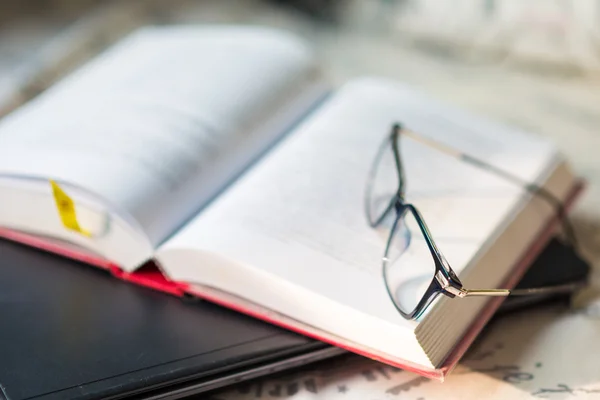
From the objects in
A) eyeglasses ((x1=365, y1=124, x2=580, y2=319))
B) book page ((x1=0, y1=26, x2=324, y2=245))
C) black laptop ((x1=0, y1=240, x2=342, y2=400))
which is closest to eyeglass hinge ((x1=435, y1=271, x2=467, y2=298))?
eyeglasses ((x1=365, y1=124, x2=580, y2=319))

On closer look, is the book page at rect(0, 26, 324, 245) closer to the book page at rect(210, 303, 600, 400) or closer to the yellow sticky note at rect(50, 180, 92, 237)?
the yellow sticky note at rect(50, 180, 92, 237)

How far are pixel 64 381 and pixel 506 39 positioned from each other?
0.69 meters

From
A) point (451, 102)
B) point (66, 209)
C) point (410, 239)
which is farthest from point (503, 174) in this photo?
point (66, 209)

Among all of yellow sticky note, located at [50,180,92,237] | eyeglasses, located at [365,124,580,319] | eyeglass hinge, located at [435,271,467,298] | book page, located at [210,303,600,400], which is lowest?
book page, located at [210,303,600,400]

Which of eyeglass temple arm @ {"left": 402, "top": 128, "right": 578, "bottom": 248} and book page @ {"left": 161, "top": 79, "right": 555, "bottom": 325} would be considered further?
eyeglass temple arm @ {"left": 402, "top": 128, "right": 578, "bottom": 248}

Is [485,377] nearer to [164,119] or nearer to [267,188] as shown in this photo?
[267,188]

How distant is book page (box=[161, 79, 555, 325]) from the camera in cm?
58

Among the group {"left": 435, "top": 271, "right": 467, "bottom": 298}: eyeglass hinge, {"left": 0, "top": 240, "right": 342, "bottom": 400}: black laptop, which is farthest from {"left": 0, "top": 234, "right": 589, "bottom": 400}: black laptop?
{"left": 435, "top": 271, "right": 467, "bottom": 298}: eyeglass hinge

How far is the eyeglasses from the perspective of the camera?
0.54 meters

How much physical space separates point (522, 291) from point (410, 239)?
9 cm

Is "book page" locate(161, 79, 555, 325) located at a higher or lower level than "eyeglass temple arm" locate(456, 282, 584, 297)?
higher

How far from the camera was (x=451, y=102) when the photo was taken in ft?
3.07

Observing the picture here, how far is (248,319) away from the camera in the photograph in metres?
0.61

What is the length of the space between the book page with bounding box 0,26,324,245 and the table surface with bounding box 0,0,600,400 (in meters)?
0.16
